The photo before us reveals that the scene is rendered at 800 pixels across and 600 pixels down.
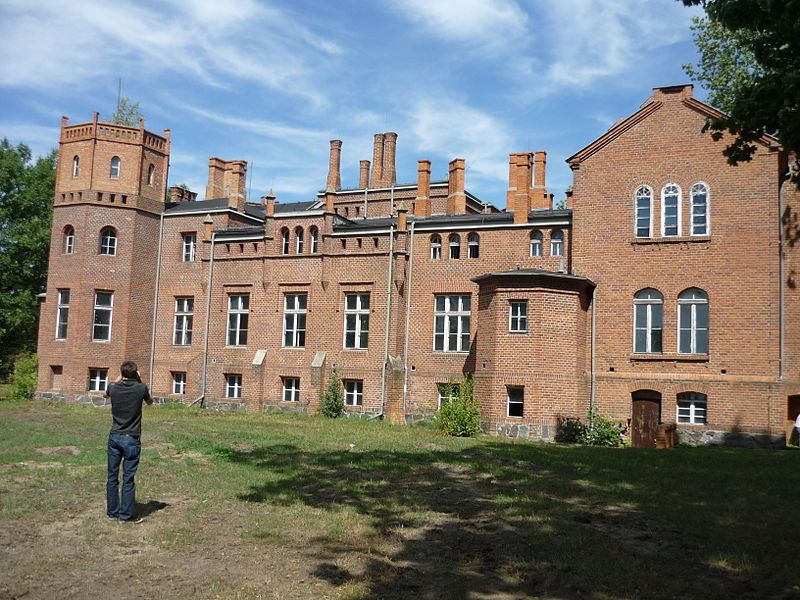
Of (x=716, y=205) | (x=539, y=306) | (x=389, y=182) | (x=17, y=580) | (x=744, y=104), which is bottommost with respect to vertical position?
(x=17, y=580)

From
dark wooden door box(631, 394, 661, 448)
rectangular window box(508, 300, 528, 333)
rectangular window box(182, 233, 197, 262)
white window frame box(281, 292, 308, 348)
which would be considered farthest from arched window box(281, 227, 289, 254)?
dark wooden door box(631, 394, 661, 448)

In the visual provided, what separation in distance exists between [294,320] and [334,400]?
13.6ft

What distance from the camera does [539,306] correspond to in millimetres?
24250


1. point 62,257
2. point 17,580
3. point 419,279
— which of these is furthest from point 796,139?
point 62,257

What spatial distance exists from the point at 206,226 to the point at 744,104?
2627cm

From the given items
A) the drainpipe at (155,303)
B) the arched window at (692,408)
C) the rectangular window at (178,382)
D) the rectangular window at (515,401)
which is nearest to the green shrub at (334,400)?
the rectangular window at (515,401)

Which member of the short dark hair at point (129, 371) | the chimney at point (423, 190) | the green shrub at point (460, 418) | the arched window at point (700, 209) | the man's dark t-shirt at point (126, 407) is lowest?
the green shrub at point (460, 418)

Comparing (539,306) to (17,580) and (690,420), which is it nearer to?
(690,420)

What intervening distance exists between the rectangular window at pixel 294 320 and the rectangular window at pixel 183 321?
→ 186 inches

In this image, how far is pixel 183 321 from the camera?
1319 inches

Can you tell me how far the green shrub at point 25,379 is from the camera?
1300 inches

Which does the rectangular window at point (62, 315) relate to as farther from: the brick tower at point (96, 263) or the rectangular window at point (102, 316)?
the rectangular window at point (102, 316)

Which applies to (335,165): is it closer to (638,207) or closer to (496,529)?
(638,207)

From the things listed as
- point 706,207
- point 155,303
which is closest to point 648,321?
point 706,207
